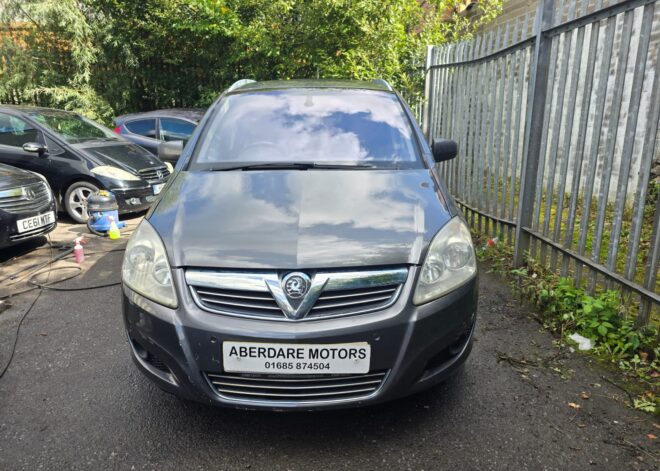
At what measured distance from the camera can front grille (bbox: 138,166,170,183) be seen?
7.09 meters

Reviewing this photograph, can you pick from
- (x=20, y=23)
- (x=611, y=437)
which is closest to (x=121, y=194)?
(x=611, y=437)

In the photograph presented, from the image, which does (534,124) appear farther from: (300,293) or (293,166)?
(300,293)

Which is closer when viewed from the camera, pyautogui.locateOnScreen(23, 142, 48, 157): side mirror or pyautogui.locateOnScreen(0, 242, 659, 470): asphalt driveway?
pyautogui.locateOnScreen(0, 242, 659, 470): asphalt driveway

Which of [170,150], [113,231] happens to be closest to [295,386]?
[170,150]

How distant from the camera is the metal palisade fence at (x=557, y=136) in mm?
2941

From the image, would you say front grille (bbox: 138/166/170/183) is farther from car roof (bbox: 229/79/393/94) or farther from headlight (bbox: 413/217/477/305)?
headlight (bbox: 413/217/477/305)

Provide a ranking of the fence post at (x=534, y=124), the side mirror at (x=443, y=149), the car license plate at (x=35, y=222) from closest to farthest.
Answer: the side mirror at (x=443, y=149)
the fence post at (x=534, y=124)
the car license plate at (x=35, y=222)

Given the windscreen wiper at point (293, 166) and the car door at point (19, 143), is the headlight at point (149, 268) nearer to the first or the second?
the windscreen wiper at point (293, 166)

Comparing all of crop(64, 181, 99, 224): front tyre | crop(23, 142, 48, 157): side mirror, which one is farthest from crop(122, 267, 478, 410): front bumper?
crop(23, 142, 48, 157): side mirror

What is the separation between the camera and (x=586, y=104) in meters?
3.30

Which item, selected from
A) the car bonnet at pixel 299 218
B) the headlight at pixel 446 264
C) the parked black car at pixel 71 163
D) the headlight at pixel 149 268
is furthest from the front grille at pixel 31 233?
the headlight at pixel 446 264

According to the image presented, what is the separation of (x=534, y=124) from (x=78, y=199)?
585 cm

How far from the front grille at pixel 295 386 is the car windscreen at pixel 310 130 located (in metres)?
1.32

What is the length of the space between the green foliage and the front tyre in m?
4.20
